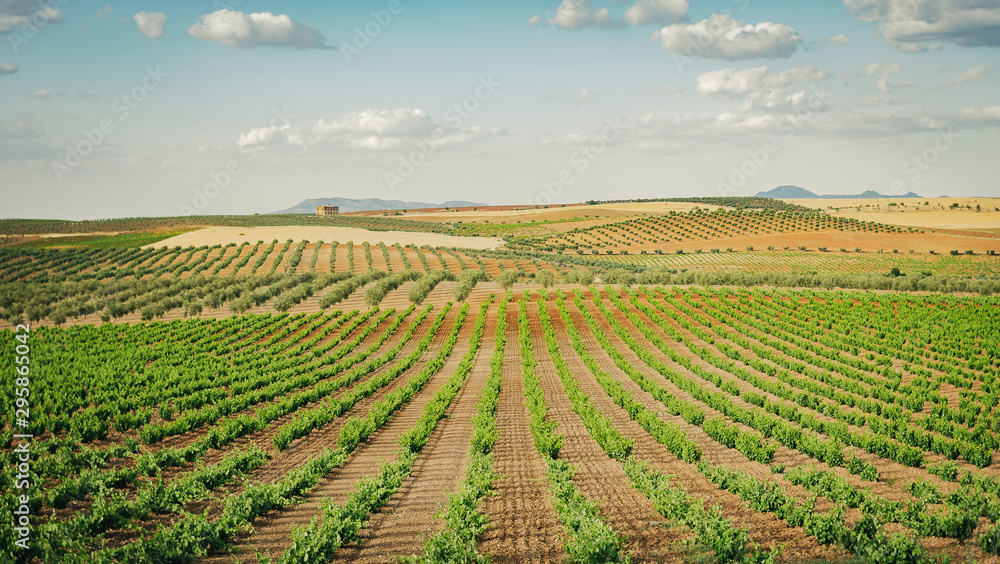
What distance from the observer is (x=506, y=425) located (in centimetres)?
2236


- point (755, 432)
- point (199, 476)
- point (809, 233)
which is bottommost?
point (755, 432)

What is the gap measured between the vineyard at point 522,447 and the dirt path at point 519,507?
0.08 m

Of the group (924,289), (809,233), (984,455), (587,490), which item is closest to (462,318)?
(587,490)

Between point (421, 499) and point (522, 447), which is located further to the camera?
point (522, 447)

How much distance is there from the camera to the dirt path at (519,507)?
457 inches

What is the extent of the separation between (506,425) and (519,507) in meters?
8.32

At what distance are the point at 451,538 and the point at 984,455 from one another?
17.2 meters

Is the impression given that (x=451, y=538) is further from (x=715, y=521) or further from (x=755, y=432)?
(x=755, y=432)

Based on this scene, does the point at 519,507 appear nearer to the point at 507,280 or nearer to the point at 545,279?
the point at 507,280

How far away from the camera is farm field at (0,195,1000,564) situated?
38.6 feet

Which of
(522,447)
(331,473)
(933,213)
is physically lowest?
(522,447)

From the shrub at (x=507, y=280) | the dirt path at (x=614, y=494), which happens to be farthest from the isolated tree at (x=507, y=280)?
the dirt path at (x=614, y=494)

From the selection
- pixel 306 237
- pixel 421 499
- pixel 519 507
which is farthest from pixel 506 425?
pixel 306 237

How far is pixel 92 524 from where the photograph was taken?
Answer: 11.8 m
